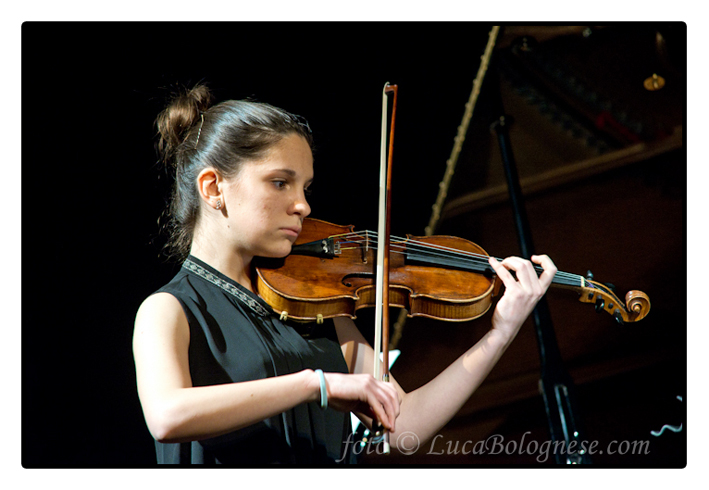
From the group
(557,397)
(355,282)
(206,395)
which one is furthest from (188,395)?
(557,397)

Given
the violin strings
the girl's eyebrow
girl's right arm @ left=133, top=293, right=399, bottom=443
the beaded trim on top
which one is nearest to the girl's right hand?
girl's right arm @ left=133, top=293, right=399, bottom=443

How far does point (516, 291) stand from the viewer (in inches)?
58.4

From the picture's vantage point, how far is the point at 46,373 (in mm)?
1579

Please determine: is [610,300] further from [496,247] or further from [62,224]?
[62,224]

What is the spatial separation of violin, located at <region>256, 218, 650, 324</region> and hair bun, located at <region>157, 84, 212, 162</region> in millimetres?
378

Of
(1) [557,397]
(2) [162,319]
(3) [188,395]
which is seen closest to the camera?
(3) [188,395]

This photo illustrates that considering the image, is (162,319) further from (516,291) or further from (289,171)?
(516,291)

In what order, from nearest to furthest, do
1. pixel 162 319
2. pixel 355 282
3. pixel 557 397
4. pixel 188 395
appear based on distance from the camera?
pixel 188 395 → pixel 162 319 → pixel 355 282 → pixel 557 397

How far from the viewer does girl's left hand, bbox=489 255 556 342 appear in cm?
148

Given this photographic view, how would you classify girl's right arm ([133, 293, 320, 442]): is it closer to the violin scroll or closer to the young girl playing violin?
the young girl playing violin

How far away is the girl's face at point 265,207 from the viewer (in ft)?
4.79

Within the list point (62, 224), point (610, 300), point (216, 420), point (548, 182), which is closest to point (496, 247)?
point (548, 182)

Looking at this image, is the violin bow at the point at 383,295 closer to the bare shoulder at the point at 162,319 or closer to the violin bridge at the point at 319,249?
the violin bridge at the point at 319,249

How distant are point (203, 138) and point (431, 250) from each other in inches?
24.1
